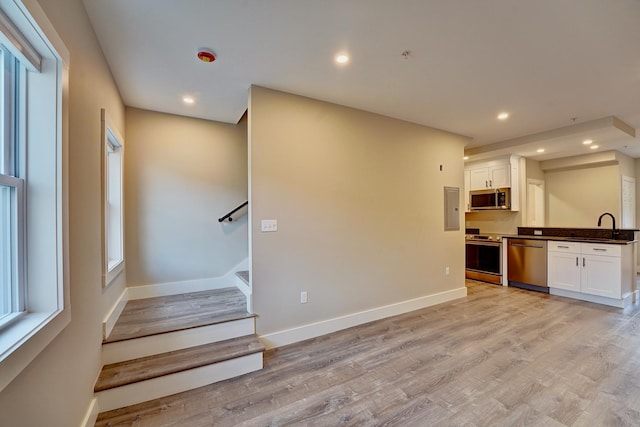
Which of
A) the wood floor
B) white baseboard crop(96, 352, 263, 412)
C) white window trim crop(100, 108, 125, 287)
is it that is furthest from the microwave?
white window trim crop(100, 108, 125, 287)

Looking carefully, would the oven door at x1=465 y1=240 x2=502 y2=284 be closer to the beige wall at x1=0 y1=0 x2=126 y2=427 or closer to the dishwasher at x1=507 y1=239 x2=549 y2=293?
the dishwasher at x1=507 y1=239 x2=549 y2=293

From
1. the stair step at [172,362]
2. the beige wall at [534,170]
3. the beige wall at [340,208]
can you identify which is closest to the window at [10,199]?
the stair step at [172,362]

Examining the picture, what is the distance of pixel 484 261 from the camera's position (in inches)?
217

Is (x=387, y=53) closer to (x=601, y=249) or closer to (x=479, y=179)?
(x=601, y=249)

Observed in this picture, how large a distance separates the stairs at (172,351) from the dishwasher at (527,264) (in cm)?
485

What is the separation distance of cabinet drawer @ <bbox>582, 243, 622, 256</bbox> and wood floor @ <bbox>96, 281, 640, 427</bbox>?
1020 mm

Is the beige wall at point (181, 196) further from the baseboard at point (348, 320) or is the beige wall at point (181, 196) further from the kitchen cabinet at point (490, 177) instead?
the kitchen cabinet at point (490, 177)

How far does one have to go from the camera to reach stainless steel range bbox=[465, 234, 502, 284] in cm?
529

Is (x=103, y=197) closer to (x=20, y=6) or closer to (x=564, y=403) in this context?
(x=20, y=6)

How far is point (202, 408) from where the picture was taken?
1987 millimetres

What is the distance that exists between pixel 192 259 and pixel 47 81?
273 centimetres

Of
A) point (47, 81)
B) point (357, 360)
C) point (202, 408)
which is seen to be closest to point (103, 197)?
point (47, 81)

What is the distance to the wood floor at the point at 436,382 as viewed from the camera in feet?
6.17

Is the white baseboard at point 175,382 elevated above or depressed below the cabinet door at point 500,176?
below
